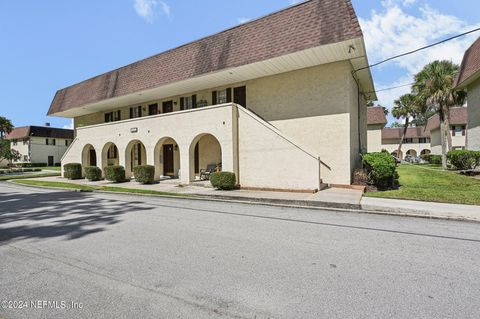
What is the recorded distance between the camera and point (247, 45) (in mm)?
13312

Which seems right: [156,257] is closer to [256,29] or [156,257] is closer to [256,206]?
[256,206]

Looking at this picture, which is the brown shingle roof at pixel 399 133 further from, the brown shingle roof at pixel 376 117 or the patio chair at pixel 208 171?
the patio chair at pixel 208 171

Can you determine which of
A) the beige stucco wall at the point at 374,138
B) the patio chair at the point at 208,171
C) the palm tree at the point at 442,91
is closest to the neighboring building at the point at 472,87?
the palm tree at the point at 442,91

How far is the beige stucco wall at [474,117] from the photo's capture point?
58.4 ft

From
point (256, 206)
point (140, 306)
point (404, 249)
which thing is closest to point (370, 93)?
point (256, 206)

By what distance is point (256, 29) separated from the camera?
43.6ft

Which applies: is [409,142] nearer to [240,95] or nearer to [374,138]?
[374,138]

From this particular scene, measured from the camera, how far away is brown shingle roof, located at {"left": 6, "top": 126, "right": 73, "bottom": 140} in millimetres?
51469

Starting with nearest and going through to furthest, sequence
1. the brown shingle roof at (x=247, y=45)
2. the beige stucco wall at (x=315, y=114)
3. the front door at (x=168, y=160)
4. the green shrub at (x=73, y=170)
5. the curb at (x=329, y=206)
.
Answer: the curb at (x=329, y=206) → the brown shingle roof at (x=247, y=45) → the beige stucco wall at (x=315, y=114) → the front door at (x=168, y=160) → the green shrub at (x=73, y=170)

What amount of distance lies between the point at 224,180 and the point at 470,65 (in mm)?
19313

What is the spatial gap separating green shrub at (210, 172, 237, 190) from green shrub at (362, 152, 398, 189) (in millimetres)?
6576

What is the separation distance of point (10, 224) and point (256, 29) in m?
12.7

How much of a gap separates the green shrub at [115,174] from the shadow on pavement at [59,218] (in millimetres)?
7269

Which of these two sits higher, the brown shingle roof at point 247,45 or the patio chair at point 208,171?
the brown shingle roof at point 247,45
